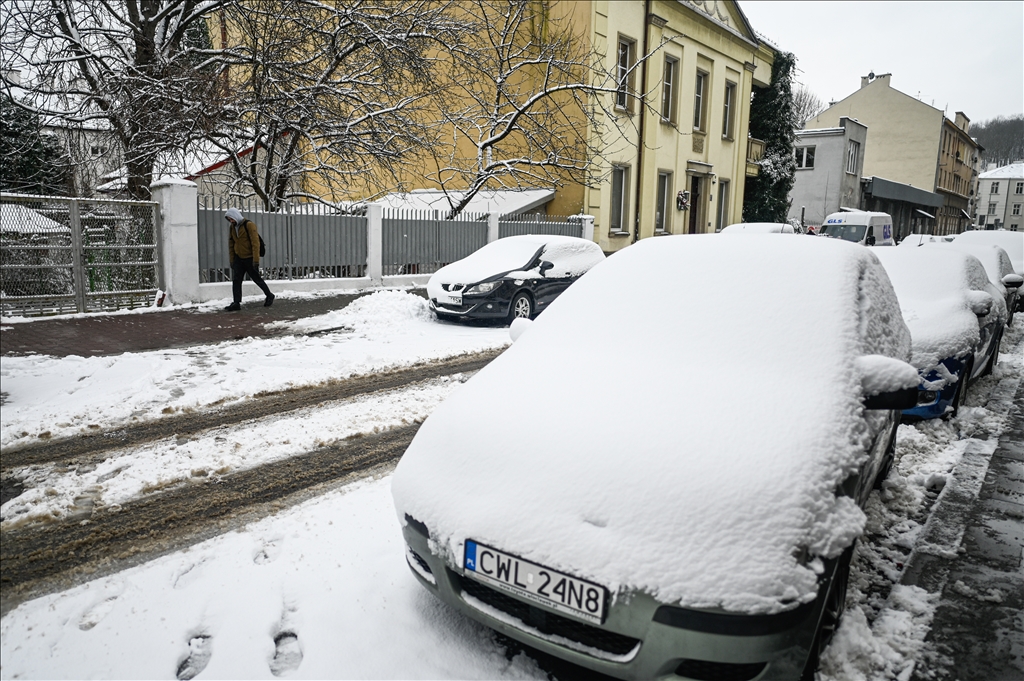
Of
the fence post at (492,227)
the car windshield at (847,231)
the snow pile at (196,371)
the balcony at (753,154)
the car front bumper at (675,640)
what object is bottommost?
the snow pile at (196,371)

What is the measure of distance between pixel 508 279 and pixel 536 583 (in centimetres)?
837

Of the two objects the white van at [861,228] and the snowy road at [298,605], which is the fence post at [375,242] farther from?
the white van at [861,228]

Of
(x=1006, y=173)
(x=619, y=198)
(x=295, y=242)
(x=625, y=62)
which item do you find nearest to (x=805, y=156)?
(x=625, y=62)

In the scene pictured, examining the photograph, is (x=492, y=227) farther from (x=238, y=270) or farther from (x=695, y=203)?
(x=695, y=203)

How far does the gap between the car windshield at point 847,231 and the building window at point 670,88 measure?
7743mm

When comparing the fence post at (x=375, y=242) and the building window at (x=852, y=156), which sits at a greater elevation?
the building window at (x=852, y=156)

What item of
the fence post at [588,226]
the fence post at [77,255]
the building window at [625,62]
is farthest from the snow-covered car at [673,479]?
the building window at [625,62]

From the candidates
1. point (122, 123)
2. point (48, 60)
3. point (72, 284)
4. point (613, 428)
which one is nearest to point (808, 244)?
point (613, 428)

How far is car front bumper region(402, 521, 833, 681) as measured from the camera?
1.98 metres

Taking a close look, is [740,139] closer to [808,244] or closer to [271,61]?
[271,61]

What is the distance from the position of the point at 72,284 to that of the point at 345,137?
818 centimetres

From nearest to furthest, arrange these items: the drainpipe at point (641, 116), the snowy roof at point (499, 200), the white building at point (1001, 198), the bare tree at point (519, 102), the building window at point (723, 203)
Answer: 1. the bare tree at point (519, 102)
2. the snowy roof at point (499, 200)
3. the drainpipe at point (641, 116)
4. the building window at point (723, 203)
5. the white building at point (1001, 198)

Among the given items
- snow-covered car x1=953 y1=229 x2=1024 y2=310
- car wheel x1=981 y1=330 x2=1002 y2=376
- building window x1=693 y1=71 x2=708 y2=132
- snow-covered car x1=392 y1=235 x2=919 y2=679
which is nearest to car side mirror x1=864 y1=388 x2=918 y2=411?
snow-covered car x1=392 y1=235 x2=919 y2=679

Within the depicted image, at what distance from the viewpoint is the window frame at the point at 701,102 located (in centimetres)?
2641
